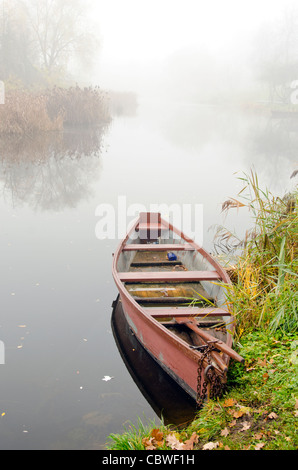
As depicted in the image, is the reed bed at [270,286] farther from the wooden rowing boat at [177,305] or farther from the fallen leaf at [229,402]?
the fallen leaf at [229,402]

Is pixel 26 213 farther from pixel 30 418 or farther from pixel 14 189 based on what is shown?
pixel 30 418

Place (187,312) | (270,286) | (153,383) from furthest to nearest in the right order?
(270,286)
(187,312)
(153,383)

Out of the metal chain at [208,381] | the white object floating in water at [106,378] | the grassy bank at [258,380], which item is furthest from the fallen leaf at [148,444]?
the white object floating in water at [106,378]

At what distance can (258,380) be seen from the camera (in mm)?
4586

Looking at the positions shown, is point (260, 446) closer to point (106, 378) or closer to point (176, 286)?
point (106, 378)

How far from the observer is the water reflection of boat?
499 cm

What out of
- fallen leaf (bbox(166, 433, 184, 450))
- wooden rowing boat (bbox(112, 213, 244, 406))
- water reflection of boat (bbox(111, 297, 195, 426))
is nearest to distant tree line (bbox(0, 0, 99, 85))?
wooden rowing boat (bbox(112, 213, 244, 406))

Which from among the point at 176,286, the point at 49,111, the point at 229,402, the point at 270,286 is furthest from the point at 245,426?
the point at 49,111

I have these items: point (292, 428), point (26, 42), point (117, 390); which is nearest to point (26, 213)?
point (117, 390)

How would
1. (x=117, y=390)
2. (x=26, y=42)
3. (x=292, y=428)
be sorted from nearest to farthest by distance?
1. (x=292, y=428)
2. (x=117, y=390)
3. (x=26, y=42)

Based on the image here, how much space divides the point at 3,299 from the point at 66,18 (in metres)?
42.0

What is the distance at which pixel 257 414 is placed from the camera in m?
4.12

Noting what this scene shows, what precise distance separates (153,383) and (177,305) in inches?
52.1

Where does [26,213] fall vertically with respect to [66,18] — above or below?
below
